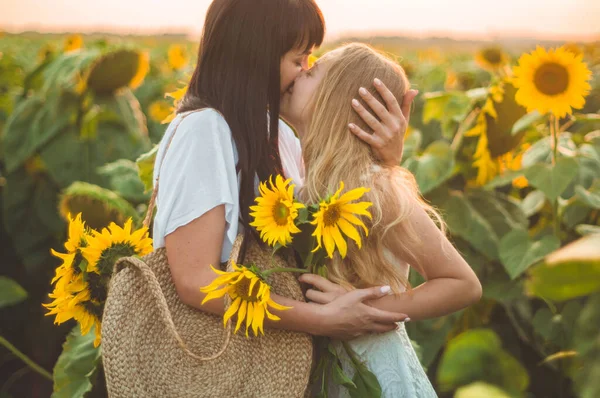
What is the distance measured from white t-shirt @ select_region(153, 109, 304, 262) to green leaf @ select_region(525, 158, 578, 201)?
1.04 meters

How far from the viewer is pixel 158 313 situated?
1261 millimetres

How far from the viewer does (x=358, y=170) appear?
151 cm

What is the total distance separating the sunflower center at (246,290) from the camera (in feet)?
4.14

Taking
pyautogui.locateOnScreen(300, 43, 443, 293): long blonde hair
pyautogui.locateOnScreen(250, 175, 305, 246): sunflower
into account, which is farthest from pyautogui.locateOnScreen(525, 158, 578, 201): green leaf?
pyautogui.locateOnScreen(250, 175, 305, 246): sunflower

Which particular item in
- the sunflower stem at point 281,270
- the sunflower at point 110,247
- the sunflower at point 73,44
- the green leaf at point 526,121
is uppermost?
the green leaf at point 526,121

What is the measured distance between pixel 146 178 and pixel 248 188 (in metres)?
0.69

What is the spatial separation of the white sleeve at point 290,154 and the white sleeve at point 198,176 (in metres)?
0.19

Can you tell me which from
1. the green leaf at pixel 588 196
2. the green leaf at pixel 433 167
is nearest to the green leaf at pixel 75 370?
the green leaf at pixel 433 167

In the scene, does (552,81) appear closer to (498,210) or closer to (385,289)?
(498,210)

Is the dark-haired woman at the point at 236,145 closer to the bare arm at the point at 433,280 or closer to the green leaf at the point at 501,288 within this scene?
the bare arm at the point at 433,280

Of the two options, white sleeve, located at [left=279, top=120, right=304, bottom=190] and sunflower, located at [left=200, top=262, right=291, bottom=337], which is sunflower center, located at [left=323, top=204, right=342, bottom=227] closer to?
sunflower, located at [left=200, top=262, right=291, bottom=337]

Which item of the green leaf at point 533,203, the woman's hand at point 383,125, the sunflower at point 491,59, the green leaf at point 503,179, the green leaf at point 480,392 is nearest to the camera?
the green leaf at point 480,392

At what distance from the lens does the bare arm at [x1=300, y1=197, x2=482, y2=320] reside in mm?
1430

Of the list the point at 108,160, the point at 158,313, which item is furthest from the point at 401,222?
the point at 108,160
